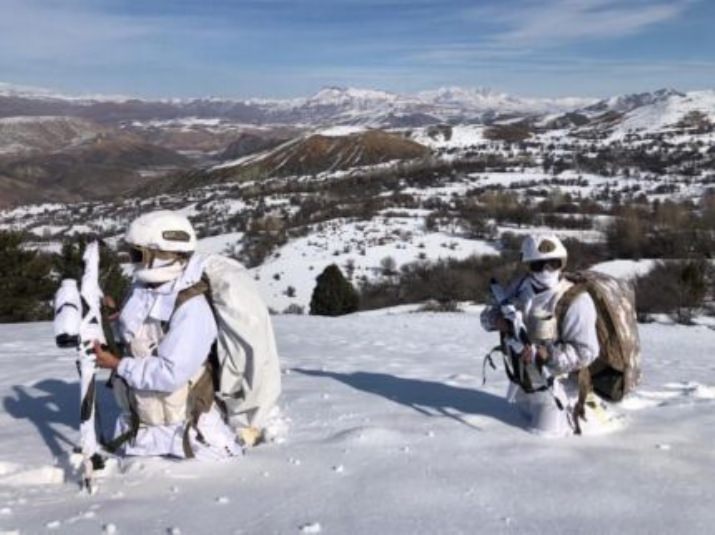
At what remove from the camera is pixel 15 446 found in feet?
21.7

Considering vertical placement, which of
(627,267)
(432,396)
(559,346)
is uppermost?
(559,346)

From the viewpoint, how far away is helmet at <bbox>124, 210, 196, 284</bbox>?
18.1 feet

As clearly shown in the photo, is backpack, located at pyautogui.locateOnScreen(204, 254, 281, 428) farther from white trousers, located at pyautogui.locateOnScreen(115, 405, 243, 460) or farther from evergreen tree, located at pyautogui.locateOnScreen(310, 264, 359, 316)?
evergreen tree, located at pyautogui.locateOnScreen(310, 264, 359, 316)

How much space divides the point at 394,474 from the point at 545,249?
7.04ft

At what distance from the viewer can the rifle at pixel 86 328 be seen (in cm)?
523

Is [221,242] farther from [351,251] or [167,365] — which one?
[167,365]

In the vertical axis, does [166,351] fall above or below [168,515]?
above

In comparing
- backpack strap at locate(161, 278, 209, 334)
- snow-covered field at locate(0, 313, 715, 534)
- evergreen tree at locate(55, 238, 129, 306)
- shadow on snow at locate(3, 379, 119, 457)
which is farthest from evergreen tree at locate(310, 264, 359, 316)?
backpack strap at locate(161, 278, 209, 334)

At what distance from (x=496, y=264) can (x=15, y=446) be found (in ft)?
250

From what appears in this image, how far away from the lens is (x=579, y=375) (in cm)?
662

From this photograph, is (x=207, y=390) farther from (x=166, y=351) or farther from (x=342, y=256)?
(x=342, y=256)

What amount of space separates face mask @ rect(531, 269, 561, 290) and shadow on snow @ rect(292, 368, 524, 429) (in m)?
1.24

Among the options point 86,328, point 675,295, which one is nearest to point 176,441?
point 86,328

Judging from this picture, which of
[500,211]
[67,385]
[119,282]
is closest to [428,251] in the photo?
[500,211]
